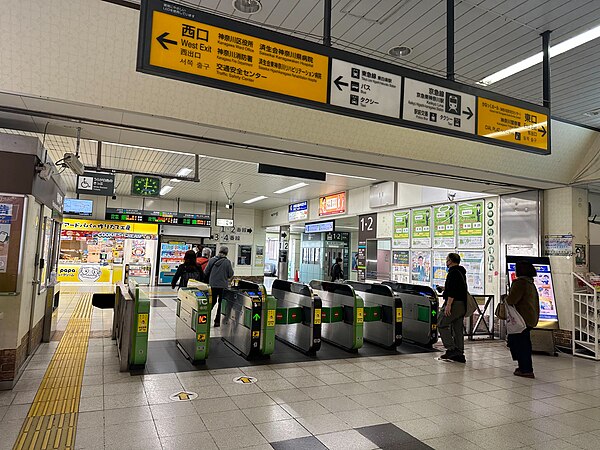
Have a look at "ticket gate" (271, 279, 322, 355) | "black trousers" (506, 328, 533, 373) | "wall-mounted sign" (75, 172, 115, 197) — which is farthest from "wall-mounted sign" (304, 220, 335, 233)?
"black trousers" (506, 328, 533, 373)

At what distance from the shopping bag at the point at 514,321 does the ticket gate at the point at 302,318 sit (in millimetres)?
2356

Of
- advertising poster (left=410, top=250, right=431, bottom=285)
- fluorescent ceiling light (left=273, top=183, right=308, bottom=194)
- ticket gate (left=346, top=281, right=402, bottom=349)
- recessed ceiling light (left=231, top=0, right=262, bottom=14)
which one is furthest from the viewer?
fluorescent ceiling light (left=273, top=183, right=308, bottom=194)

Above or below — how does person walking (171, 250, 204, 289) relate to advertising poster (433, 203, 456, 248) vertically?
below

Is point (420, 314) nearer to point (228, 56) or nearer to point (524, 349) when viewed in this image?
point (524, 349)

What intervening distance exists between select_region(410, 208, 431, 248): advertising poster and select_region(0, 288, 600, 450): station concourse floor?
3.74m

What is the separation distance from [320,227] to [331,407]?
31.2 ft

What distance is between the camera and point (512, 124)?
11.7 feet

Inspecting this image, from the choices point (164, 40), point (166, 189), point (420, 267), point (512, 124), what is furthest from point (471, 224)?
point (166, 189)

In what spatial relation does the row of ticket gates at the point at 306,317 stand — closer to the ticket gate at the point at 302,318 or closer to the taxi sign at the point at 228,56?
the ticket gate at the point at 302,318

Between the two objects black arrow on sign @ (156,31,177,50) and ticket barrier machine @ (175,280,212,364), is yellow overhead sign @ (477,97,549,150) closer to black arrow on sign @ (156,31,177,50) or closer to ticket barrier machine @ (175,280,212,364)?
black arrow on sign @ (156,31,177,50)

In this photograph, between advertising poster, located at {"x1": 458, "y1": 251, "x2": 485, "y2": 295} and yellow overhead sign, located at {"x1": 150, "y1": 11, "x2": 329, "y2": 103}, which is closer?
yellow overhead sign, located at {"x1": 150, "y1": 11, "x2": 329, "y2": 103}

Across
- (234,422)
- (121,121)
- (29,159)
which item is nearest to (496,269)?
(234,422)

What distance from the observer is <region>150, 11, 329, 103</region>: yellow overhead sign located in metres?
2.36

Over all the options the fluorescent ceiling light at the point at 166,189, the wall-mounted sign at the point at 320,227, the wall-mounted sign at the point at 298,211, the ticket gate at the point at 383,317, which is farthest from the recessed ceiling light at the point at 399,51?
the wall-mounted sign at the point at 298,211
